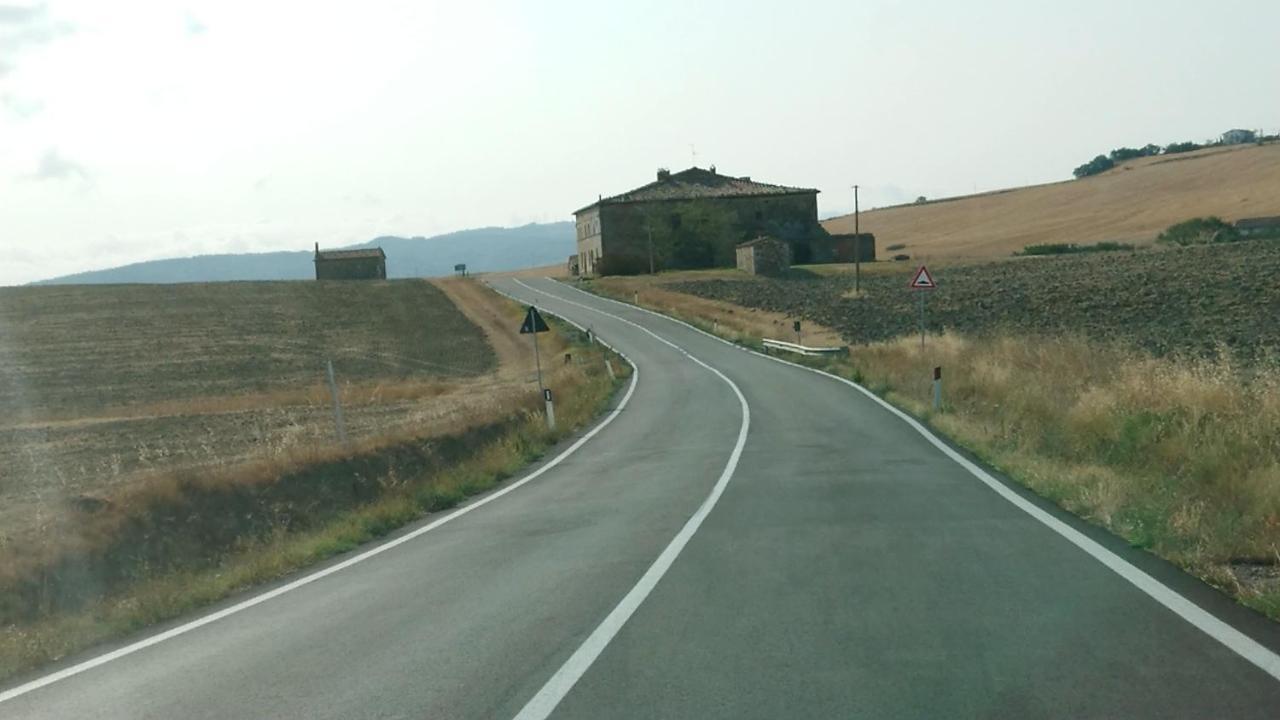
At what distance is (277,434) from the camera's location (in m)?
26.6

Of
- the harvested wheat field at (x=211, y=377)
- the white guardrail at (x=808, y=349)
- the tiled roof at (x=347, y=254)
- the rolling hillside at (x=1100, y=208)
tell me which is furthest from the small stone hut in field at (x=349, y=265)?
the white guardrail at (x=808, y=349)

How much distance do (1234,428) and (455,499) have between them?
9.29m

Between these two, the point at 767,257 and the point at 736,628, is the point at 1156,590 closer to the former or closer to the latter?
the point at 736,628

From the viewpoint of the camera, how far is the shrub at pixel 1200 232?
3489 inches

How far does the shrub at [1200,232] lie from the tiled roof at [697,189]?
94.8 feet

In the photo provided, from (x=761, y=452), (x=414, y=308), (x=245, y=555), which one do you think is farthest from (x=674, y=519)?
(x=414, y=308)

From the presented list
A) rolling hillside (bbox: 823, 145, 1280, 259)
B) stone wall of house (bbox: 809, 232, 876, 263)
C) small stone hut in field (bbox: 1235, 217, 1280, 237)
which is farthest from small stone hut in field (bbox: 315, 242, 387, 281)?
small stone hut in field (bbox: 1235, 217, 1280, 237)

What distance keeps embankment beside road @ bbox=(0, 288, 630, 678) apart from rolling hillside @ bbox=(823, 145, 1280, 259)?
85973 millimetres

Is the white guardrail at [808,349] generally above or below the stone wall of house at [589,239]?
below

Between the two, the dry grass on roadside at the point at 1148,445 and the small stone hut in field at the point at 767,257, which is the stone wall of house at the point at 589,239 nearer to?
the small stone hut in field at the point at 767,257

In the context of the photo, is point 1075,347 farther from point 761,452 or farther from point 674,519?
point 674,519

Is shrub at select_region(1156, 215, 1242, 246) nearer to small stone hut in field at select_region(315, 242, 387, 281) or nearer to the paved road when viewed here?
small stone hut in field at select_region(315, 242, 387, 281)

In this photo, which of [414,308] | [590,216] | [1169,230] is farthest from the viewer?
[590,216]

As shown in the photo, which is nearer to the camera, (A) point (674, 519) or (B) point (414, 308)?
(A) point (674, 519)
